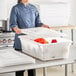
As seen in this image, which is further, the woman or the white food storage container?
the woman

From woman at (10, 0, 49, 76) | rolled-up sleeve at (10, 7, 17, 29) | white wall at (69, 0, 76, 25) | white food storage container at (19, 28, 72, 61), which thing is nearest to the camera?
white food storage container at (19, 28, 72, 61)

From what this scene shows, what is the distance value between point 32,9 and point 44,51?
118 cm

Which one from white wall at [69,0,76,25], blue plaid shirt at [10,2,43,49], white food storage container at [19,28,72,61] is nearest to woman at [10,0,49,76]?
blue plaid shirt at [10,2,43,49]

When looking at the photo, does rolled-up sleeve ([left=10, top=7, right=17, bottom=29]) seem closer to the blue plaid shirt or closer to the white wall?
the blue plaid shirt

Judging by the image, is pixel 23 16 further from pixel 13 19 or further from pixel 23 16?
pixel 13 19

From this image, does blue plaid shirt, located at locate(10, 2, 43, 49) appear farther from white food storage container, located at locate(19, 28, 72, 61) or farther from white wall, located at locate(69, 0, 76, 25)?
white wall, located at locate(69, 0, 76, 25)

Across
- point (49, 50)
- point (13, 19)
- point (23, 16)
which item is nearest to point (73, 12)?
point (23, 16)

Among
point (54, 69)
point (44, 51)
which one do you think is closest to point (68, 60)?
point (44, 51)

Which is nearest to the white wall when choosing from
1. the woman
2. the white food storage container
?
the woman

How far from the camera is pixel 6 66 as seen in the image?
175cm

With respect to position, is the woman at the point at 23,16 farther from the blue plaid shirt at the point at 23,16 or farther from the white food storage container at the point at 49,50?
the white food storage container at the point at 49,50

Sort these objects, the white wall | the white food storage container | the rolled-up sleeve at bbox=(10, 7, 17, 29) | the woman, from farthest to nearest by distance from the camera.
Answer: the white wall → the woman → the rolled-up sleeve at bbox=(10, 7, 17, 29) → the white food storage container

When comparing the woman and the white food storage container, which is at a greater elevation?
the woman

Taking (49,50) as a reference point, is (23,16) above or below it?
above
